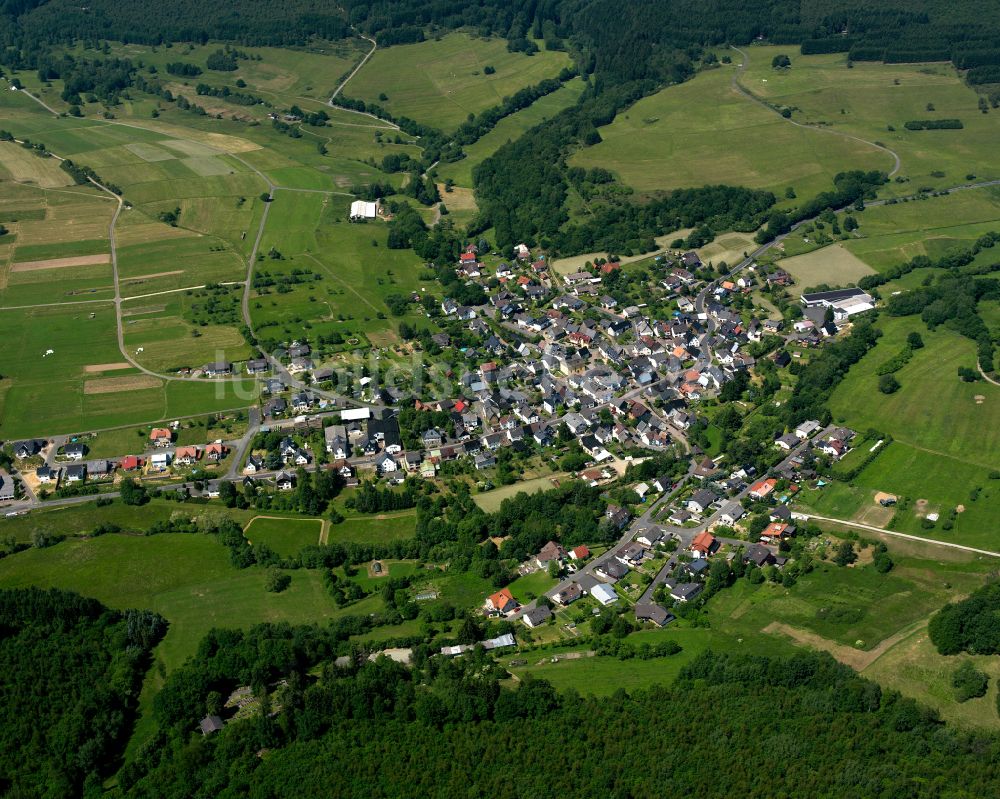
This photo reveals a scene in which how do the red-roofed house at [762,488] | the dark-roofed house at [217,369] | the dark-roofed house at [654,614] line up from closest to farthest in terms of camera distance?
A: the dark-roofed house at [654,614], the red-roofed house at [762,488], the dark-roofed house at [217,369]

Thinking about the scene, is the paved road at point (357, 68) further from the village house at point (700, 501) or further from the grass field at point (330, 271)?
the village house at point (700, 501)

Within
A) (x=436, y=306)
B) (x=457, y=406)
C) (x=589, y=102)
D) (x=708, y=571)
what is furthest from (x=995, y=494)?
(x=589, y=102)

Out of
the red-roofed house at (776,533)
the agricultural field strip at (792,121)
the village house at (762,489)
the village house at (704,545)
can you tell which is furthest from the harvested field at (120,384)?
the agricultural field strip at (792,121)

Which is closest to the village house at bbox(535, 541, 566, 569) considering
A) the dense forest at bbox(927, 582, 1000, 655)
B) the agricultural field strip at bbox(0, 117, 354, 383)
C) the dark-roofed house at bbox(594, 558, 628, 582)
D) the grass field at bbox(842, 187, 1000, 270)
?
the dark-roofed house at bbox(594, 558, 628, 582)

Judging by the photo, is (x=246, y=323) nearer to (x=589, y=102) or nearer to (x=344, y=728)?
(x=344, y=728)

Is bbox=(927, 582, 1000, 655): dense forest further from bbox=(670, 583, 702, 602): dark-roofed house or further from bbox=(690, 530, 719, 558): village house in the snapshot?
bbox=(690, 530, 719, 558): village house

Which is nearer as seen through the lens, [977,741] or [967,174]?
[977,741]
